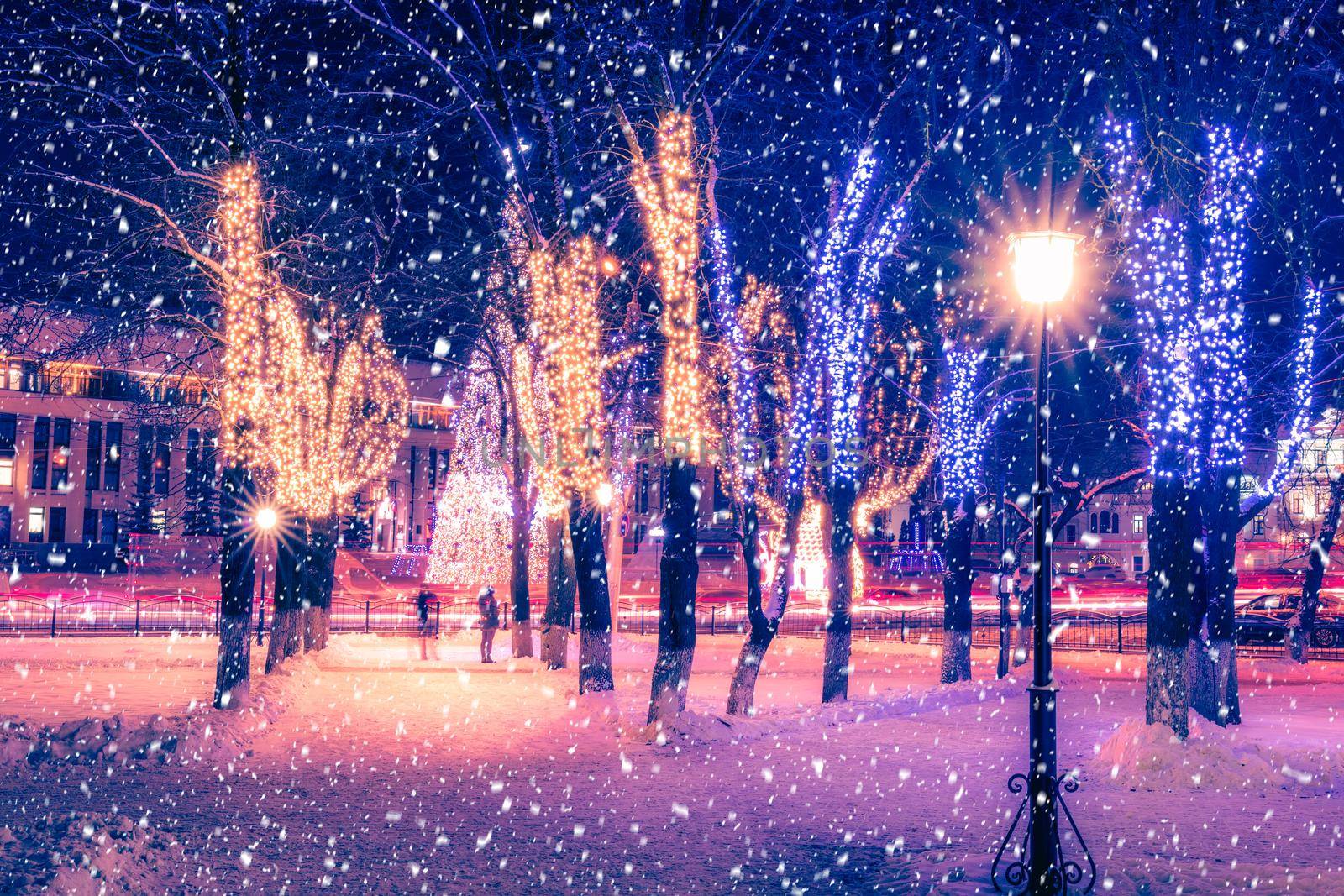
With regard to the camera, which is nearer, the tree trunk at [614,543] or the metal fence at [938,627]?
the tree trunk at [614,543]

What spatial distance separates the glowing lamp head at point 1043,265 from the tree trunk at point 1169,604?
5472 mm

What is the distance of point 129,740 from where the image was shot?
13.6m

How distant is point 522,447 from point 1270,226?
1500 cm

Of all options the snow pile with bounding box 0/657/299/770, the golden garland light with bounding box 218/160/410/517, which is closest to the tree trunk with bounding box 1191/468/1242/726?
the snow pile with bounding box 0/657/299/770

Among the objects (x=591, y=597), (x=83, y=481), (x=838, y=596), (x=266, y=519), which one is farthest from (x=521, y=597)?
(x=83, y=481)

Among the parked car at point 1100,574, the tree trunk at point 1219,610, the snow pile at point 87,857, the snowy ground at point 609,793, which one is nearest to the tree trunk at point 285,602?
the snowy ground at point 609,793

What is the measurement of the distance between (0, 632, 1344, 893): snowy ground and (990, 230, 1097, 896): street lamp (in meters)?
0.38

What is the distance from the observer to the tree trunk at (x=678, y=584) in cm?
1568

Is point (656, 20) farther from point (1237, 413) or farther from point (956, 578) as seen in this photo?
point (956, 578)

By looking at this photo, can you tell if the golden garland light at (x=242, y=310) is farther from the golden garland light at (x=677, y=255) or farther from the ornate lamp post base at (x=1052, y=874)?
the ornate lamp post base at (x=1052, y=874)

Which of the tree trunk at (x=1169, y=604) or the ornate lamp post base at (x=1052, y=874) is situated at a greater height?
the tree trunk at (x=1169, y=604)

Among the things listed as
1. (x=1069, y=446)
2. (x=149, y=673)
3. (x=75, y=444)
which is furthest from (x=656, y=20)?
(x=75, y=444)

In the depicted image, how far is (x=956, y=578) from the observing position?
75.8 ft

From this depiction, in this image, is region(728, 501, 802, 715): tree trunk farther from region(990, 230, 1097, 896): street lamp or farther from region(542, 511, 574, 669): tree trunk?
region(990, 230, 1097, 896): street lamp
